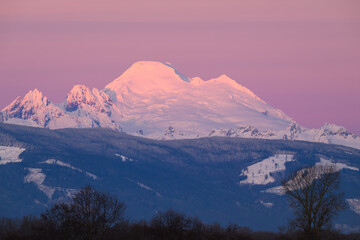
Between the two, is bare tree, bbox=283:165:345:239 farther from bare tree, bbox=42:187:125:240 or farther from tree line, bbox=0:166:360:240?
bare tree, bbox=42:187:125:240

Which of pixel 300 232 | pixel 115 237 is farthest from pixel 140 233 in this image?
pixel 300 232

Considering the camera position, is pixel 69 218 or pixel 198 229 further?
pixel 198 229

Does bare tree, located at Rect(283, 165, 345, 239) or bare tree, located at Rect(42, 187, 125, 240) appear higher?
bare tree, located at Rect(283, 165, 345, 239)

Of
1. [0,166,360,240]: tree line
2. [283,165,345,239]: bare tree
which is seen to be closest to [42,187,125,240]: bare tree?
[0,166,360,240]: tree line

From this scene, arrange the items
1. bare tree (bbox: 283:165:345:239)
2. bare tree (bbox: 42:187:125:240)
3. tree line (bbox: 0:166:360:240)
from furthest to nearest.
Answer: bare tree (bbox: 42:187:125:240)
tree line (bbox: 0:166:360:240)
bare tree (bbox: 283:165:345:239)

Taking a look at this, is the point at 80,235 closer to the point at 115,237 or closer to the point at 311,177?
the point at 115,237

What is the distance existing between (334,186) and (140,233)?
155ft

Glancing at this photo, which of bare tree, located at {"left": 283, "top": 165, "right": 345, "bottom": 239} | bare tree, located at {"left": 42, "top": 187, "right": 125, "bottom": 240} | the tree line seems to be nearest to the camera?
bare tree, located at {"left": 283, "top": 165, "right": 345, "bottom": 239}

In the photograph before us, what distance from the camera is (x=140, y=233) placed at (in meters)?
198

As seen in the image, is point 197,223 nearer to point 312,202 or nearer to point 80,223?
point 80,223

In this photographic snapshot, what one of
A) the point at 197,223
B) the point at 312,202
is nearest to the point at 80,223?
the point at 197,223

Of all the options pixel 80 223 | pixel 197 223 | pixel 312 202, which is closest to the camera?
pixel 312 202

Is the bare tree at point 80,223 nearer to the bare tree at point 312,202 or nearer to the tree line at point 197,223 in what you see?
the tree line at point 197,223

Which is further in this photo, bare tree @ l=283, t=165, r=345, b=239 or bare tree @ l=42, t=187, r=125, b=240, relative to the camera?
bare tree @ l=42, t=187, r=125, b=240
